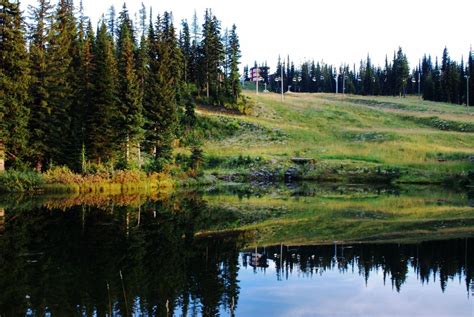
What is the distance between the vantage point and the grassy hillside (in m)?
59.7

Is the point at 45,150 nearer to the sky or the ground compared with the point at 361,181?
nearer to the sky

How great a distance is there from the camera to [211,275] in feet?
48.4

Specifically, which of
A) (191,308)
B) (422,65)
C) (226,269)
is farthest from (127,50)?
(422,65)

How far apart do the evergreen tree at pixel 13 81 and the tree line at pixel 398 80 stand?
88.2m

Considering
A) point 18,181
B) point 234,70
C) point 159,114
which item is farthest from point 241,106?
point 18,181

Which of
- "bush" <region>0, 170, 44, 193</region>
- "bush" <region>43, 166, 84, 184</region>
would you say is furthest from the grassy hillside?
"bush" <region>0, 170, 44, 193</region>

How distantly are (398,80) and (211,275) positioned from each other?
137510 mm

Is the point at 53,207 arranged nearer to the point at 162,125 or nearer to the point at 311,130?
the point at 162,125

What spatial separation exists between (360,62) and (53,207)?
17880 centimetres

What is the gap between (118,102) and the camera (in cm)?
4944

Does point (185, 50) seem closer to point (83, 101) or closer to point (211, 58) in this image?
point (211, 58)

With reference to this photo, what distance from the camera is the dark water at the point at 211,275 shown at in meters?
12.0

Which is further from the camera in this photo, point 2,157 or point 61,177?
point 61,177

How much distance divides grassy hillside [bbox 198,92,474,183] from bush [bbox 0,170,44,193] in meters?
22.2
